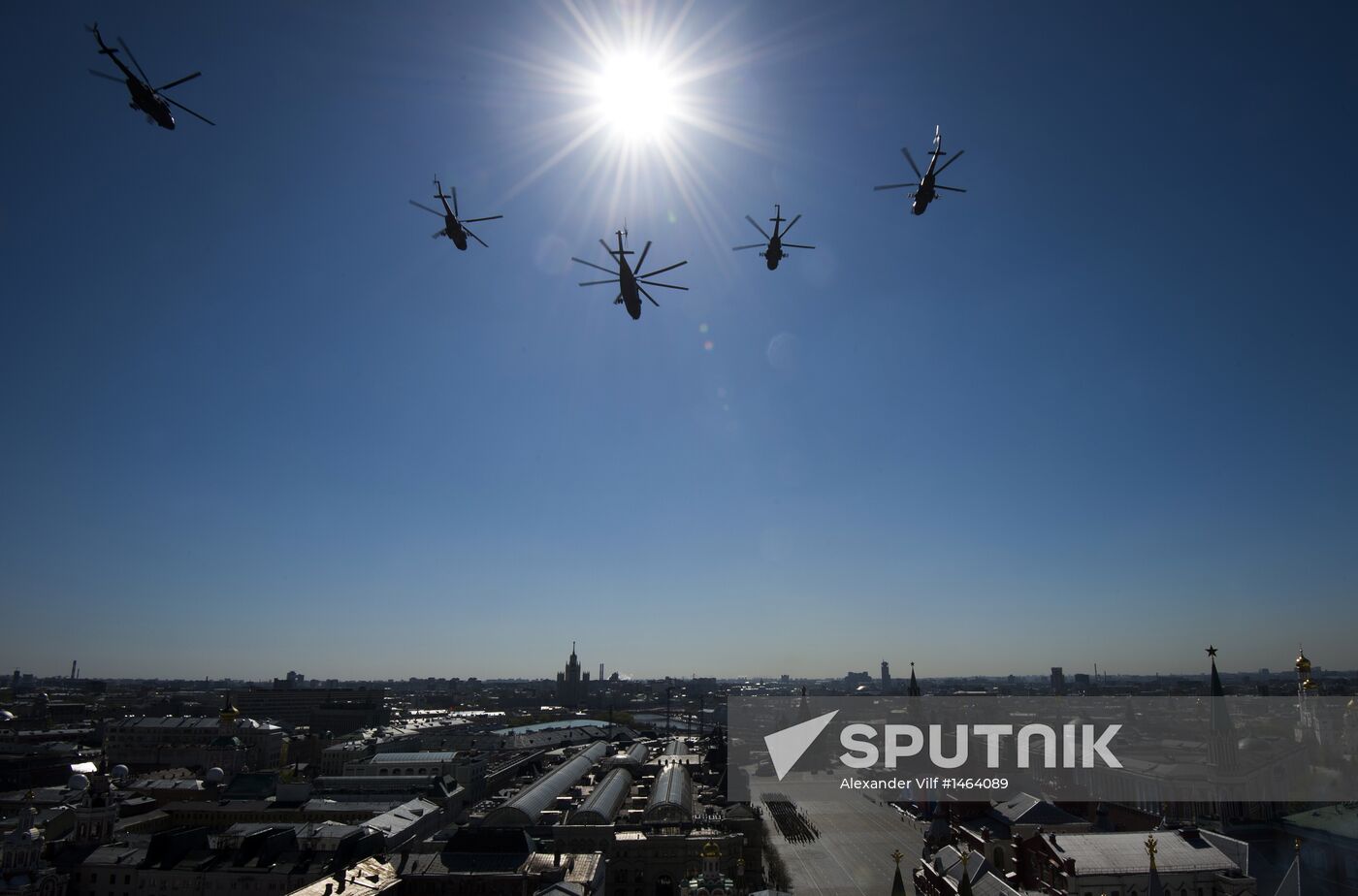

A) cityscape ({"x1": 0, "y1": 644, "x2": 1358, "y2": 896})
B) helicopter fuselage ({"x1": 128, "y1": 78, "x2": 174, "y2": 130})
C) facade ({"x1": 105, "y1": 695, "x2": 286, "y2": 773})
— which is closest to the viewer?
helicopter fuselage ({"x1": 128, "y1": 78, "x2": 174, "y2": 130})

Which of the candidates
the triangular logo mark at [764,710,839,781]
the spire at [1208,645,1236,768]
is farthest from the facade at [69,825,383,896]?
the triangular logo mark at [764,710,839,781]

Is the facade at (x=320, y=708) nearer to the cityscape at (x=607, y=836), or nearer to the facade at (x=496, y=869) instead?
the cityscape at (x=607, y=836)

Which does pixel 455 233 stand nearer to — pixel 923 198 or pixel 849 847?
pixel 923 198

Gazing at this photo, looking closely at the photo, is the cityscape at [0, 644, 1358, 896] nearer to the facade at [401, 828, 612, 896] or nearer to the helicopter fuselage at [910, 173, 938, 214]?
the facade at [401, 828, 612, 896]

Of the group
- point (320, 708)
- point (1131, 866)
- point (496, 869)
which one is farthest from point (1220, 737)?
point (320, 708)

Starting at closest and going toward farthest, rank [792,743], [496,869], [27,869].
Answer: [496,869] < [27,869] < [792,743]

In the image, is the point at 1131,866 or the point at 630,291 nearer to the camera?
the point at 630,291

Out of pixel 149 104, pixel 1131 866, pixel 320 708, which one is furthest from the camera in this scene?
pixel 320 708

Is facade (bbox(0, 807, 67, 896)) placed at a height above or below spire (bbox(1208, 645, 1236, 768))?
below

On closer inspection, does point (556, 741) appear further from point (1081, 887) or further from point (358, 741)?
point (1081, 887)

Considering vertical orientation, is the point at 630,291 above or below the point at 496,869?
above
